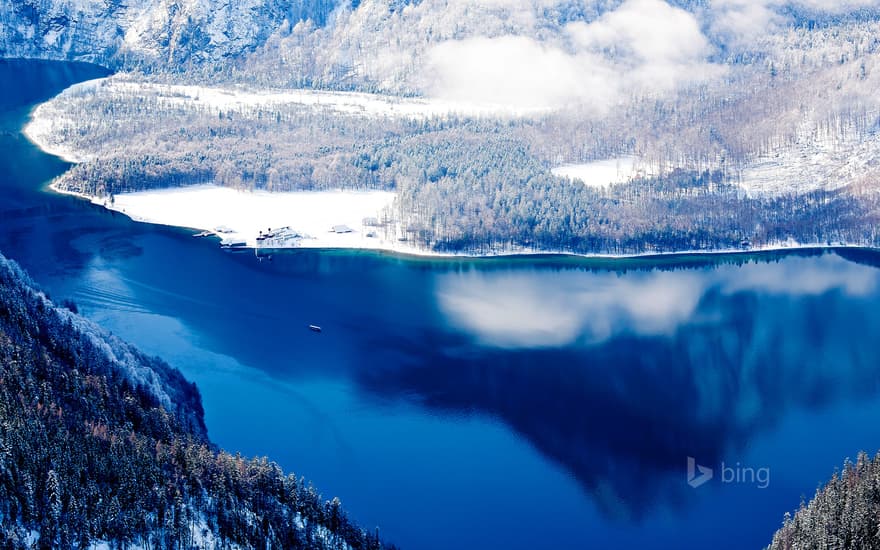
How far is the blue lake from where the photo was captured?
42875 millimetres

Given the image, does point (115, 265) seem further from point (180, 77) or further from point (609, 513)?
point (180, 77)

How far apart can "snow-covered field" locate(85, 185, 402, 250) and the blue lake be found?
2907 millimetres

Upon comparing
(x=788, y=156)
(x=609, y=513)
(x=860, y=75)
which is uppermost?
(x=860, y=75)

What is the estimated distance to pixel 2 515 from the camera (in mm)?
29547

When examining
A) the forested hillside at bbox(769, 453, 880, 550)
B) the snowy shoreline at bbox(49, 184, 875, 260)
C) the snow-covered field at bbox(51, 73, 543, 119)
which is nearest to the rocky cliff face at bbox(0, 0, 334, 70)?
the snow-covered field at bbox(51, 73, 543, 119)

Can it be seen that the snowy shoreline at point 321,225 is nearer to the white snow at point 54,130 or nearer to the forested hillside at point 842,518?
the white snow at point 54,130

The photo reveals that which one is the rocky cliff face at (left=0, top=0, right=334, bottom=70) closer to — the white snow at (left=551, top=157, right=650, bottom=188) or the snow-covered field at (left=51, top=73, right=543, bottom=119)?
the snow-covered field at (left=51, top=73, right=543, bottom=119)

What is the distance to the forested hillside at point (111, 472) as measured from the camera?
3062 centimetres

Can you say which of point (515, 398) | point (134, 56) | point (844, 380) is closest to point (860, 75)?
point (844, 380)

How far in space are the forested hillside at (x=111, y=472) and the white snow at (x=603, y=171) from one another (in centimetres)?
5536

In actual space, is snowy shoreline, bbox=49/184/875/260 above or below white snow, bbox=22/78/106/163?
below

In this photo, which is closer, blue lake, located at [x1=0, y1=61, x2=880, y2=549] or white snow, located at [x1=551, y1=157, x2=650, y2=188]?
blue lake, located at [x1=0, y1=61, x2=880, y2=549]

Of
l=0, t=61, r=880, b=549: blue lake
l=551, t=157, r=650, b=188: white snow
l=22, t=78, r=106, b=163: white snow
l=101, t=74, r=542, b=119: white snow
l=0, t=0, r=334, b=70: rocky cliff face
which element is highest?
l=0, t=0, r=334, b=70: rocky cliff face

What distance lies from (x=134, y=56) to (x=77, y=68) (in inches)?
298
